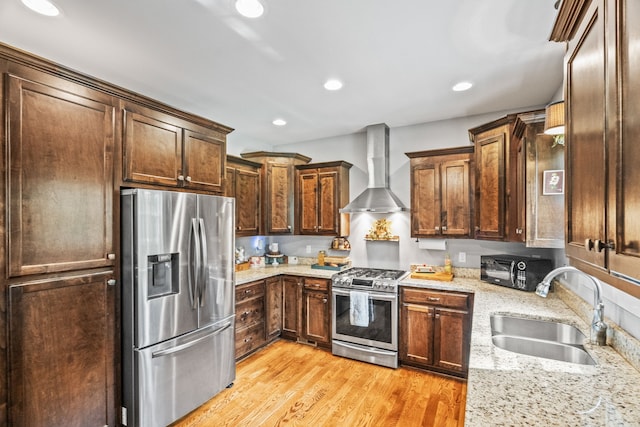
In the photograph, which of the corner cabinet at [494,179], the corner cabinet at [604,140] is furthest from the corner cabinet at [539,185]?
the corner cabinet at [604,140]

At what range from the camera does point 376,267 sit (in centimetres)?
411

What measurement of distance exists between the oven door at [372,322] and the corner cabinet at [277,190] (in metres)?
1.23

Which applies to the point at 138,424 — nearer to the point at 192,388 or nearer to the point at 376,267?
the point at 192,388

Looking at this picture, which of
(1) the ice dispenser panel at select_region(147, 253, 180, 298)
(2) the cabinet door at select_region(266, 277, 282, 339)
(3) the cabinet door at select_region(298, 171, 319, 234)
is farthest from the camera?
(3) the cabinet door at select_region(298, 171, 319, 234)

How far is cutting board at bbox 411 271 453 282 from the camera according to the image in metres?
3.40

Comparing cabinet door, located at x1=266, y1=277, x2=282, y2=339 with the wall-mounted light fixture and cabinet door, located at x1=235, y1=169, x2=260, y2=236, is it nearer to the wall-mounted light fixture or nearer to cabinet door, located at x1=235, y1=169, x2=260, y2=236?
cabinet door, located at x1=235, y1=169, x2=260, y2=236

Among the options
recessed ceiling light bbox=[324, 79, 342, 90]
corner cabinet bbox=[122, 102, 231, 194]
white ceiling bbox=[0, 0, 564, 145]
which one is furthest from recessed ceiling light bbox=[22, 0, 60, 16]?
recessed ceiling light bbox=[324, 79, 342, 90]

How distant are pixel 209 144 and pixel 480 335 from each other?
257 cm

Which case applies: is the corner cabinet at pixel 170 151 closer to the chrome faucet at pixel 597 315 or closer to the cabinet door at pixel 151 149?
the cabinet door at pixel 151 149

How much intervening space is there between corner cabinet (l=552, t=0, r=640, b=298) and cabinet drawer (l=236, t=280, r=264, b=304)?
2.96m

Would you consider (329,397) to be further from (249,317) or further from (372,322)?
(249,317)

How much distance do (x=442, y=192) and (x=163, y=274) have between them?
283 cm

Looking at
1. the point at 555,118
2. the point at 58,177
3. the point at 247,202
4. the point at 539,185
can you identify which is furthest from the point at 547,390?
the point at 247,202

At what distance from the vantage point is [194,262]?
A: 2488mm
